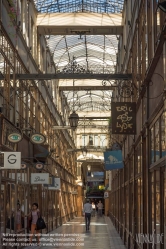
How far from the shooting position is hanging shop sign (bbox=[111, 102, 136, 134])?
1523 cm

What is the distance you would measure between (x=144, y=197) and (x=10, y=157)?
346 cm

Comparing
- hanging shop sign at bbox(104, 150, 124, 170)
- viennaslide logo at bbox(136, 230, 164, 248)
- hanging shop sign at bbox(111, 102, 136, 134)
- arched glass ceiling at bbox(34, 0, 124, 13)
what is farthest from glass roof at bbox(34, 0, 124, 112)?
viennaslide logo at bbox(136, 230, 164, 248)

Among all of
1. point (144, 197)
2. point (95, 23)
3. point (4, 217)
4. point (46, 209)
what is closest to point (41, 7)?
point (95, 23)

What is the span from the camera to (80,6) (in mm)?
27922

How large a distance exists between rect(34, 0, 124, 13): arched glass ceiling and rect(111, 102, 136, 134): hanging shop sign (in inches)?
507

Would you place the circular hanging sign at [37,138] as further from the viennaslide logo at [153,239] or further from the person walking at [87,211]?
the person walking at [87,211]

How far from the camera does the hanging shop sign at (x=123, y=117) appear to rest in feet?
50.0

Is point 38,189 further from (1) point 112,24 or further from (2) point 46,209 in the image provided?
(1) point 112,24

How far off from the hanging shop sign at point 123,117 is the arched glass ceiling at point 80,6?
1287 centimetres

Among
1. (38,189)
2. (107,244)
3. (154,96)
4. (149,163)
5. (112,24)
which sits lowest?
(107,244)

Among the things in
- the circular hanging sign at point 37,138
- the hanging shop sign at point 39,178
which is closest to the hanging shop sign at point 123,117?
the circular hanging sign at point 37,138

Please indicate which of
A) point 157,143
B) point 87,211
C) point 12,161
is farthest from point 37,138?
point 87,211

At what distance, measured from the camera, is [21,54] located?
2098 centimetres

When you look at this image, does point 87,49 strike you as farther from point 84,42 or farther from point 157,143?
point 157,143
